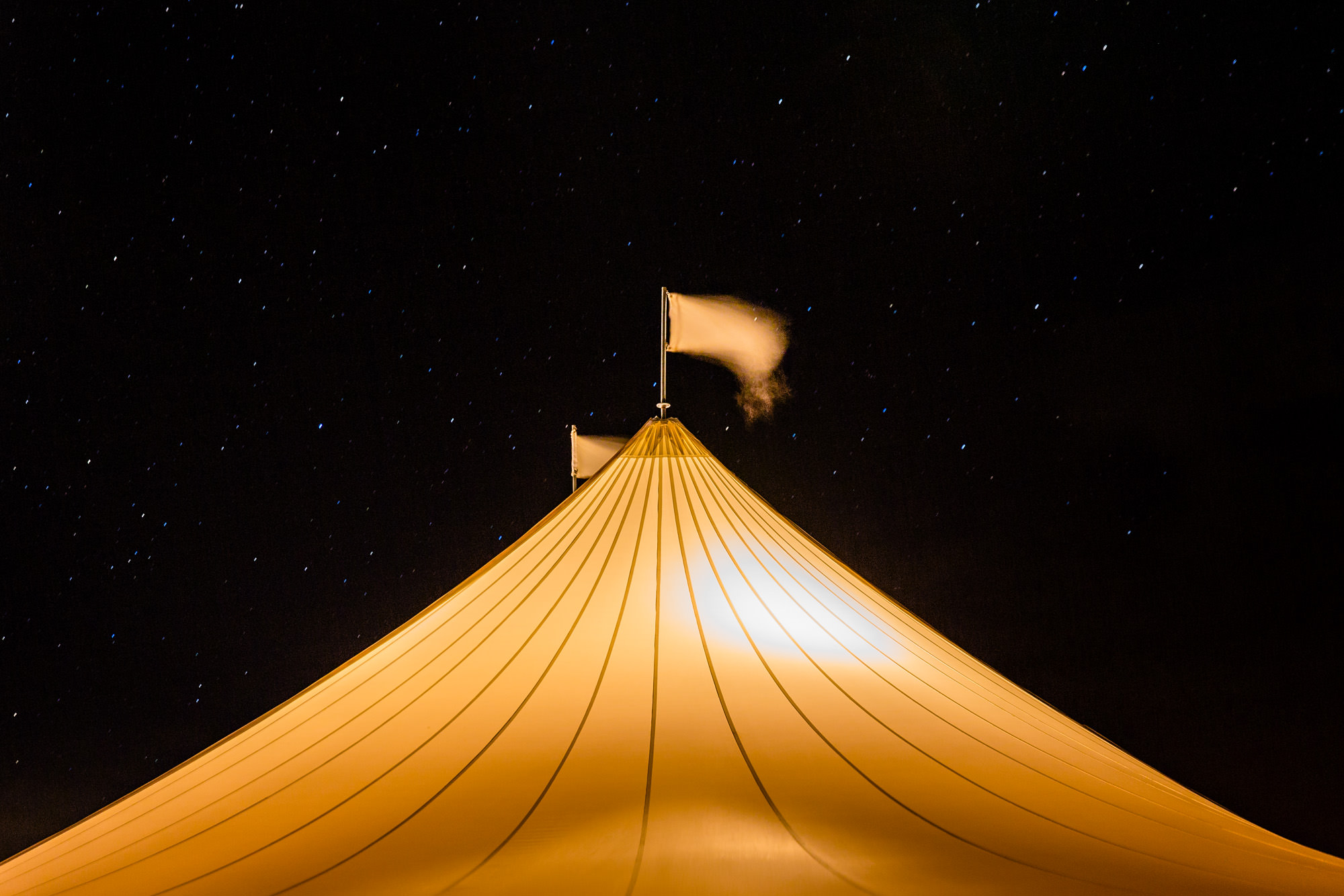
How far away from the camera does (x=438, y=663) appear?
4.81ft

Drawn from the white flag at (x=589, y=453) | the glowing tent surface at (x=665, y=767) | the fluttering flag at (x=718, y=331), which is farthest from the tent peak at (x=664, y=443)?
the white flag at (x=589, y=453)

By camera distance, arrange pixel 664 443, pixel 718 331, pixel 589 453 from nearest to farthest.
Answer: pixel 664 443 < pixel 718 331 < pixel 589 453

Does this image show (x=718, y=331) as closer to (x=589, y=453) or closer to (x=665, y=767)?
(x=589, y=453)

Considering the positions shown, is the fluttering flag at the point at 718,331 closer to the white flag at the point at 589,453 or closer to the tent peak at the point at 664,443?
the tent peak at the point at 664,443

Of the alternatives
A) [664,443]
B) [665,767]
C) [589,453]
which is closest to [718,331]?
[664,443]

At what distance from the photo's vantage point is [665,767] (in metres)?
1.13

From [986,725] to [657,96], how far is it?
Answer: 7.01ft

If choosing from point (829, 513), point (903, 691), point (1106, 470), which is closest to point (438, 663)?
point (903, 691)

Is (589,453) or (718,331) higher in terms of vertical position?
(718,331)

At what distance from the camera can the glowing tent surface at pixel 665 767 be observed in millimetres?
980

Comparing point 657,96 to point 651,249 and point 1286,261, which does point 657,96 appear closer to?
point 651,249

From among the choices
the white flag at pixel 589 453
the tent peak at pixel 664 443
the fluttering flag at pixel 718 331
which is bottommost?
the tent peak at pixel 664 443

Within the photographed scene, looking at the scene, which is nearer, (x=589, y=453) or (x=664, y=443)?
(x=664, y=443)

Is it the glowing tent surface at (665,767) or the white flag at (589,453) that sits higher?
the white flag at (589,453)
